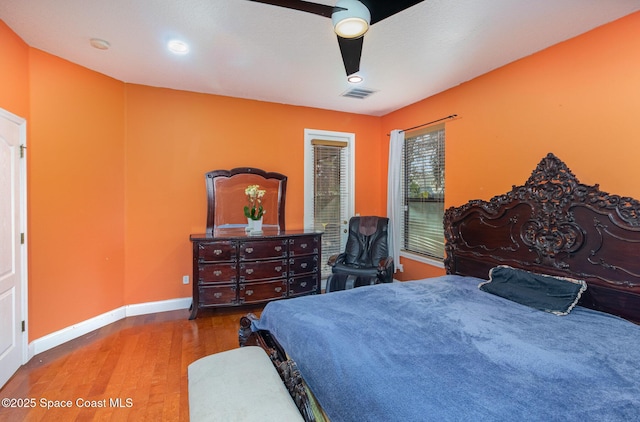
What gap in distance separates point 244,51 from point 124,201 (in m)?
2.23

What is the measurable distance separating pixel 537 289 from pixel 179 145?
3.91 m

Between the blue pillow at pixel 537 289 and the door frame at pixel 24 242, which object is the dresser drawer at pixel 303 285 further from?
the door frame at pixel 24 242

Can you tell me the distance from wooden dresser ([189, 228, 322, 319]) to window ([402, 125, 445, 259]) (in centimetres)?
142

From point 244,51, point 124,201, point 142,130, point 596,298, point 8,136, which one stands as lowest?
point 596,298

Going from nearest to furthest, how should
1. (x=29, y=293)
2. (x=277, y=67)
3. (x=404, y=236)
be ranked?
(x=29, y=293) < (x=277, y=67) < (x=404, y=236)

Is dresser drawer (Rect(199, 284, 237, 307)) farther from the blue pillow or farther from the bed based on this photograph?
the blue pillow

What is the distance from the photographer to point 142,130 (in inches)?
144

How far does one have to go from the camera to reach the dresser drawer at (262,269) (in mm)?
3629

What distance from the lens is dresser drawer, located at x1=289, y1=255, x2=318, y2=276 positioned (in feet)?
12.7

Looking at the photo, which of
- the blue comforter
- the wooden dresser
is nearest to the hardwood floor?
the wooden dresser

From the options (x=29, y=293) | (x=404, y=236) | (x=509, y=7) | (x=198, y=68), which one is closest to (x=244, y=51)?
(x=198, y=68)

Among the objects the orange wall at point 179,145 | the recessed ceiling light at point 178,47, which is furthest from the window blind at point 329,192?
the recessed ceiling light at point 178,47

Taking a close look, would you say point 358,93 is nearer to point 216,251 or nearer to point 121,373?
point 216,251

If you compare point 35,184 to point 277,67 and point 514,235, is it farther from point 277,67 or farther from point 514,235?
point 514,235
